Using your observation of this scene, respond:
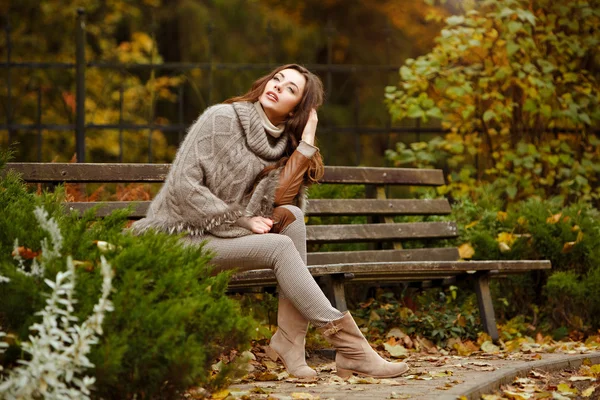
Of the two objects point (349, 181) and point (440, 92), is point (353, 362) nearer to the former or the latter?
point (349, 181)

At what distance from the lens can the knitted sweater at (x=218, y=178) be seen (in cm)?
424

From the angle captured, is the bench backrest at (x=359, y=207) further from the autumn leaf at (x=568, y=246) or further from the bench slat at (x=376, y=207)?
the autumn leaf at (x=568, y=246)

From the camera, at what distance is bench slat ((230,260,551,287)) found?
15.0 ft

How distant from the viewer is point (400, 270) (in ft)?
16.6

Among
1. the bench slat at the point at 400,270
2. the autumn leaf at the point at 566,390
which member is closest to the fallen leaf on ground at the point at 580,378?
the autumn leaf at the point at 566,390

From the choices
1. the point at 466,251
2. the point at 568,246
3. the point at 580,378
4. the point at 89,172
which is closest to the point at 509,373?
the point at 580,378

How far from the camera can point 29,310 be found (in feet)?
9.43

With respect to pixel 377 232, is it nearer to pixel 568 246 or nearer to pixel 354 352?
pixel 568 246

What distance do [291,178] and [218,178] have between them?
35cm

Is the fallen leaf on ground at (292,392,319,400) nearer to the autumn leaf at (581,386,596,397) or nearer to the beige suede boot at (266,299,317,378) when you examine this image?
the beige suede boot at (266,299,317,378)

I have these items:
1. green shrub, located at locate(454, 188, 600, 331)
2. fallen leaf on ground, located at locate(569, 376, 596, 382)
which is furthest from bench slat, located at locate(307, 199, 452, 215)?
fallen leaf on ground, located at locate(569, 376, 596, 382)

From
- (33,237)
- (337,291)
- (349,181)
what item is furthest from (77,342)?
(349,181)

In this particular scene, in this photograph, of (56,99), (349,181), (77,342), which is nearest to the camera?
(77,342)

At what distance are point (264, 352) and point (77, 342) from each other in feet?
8.37
